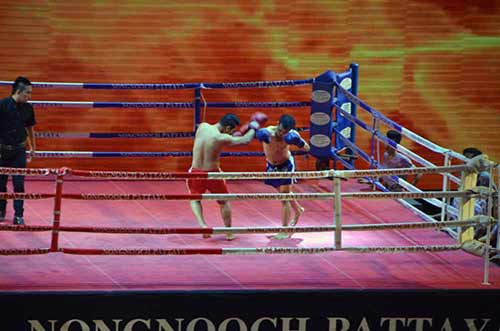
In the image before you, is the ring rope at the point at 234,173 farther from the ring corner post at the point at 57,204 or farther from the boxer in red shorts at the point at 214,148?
the boxer in red shorts at the point at 214,148

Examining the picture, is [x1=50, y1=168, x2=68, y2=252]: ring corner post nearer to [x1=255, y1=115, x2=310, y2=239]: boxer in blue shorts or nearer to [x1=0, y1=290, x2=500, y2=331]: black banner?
[x1=0, y1=290, x2=500, y2=331]: black banner

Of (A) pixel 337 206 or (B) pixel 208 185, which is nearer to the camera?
(A) pixel 337 206

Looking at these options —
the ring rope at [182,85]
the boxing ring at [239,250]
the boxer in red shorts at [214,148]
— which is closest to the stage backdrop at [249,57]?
the ring rope at [182,85]

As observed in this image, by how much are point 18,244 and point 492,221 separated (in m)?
3.97

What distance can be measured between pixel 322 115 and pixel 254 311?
4217mm

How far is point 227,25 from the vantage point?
40.3ft

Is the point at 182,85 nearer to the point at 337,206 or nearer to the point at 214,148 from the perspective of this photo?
the point at 214,148

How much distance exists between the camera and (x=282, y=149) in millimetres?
8891

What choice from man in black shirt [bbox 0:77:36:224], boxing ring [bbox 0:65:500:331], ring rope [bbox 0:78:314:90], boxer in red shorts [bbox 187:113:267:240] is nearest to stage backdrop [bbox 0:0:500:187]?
ring rope [bbox 0:78:314:90]

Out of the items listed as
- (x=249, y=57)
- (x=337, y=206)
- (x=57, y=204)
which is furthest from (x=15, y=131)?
(x=249, y=57)

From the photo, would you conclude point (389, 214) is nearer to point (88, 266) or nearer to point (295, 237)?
point (295, 237)

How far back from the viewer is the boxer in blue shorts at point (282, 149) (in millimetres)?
8633

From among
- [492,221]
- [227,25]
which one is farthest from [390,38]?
[492,221]

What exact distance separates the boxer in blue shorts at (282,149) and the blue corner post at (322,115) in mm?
1975
